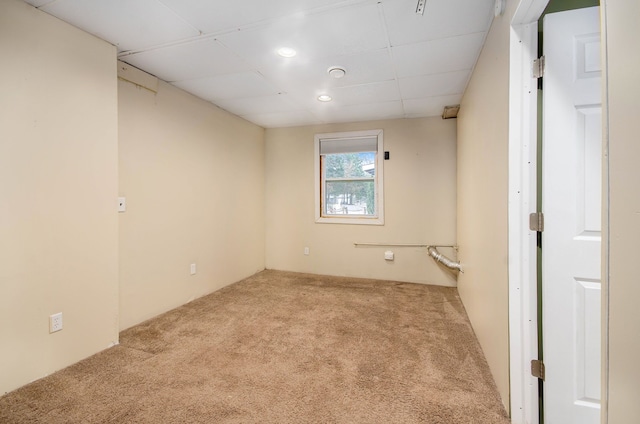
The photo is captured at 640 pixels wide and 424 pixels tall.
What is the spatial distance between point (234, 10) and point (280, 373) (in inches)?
91.2

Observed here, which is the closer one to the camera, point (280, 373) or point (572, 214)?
point (572, 214)

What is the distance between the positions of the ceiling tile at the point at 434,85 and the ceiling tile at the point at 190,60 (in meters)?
1.57

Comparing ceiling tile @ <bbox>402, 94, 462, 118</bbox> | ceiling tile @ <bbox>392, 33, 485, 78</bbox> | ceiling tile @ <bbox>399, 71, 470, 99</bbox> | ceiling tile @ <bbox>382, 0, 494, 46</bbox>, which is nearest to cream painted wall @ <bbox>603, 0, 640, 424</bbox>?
ceiling tile @ <bbox>382, 0, 494, 46</bbox>

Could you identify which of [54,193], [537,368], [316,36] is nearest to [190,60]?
[316,36]

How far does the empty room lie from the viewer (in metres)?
1.27

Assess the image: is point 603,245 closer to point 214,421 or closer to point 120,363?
point 214,421

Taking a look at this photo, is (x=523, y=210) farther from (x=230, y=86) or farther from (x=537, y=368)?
(x=230, y=86)

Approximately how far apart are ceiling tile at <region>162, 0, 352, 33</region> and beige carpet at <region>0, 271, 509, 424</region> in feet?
7.54

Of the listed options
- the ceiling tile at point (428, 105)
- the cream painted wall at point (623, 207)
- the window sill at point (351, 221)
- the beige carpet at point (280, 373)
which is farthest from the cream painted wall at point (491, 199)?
the window sill at point (351, 221)

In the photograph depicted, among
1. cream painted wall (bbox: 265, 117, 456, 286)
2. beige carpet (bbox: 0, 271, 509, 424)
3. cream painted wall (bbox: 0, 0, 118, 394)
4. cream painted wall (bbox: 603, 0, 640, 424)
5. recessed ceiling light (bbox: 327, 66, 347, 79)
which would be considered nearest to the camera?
cream painted wall (bbox: 603, 0, 640, 424)

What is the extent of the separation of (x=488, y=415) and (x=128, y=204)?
2.97 metres

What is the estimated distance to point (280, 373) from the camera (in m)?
1.84

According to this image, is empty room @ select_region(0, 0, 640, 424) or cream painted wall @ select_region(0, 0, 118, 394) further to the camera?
cream painted wall @ select_region(0, 0, 118, 394)

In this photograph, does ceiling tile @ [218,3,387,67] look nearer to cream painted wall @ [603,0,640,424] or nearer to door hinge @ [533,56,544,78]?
door hinge @ [533,56,544,78]
